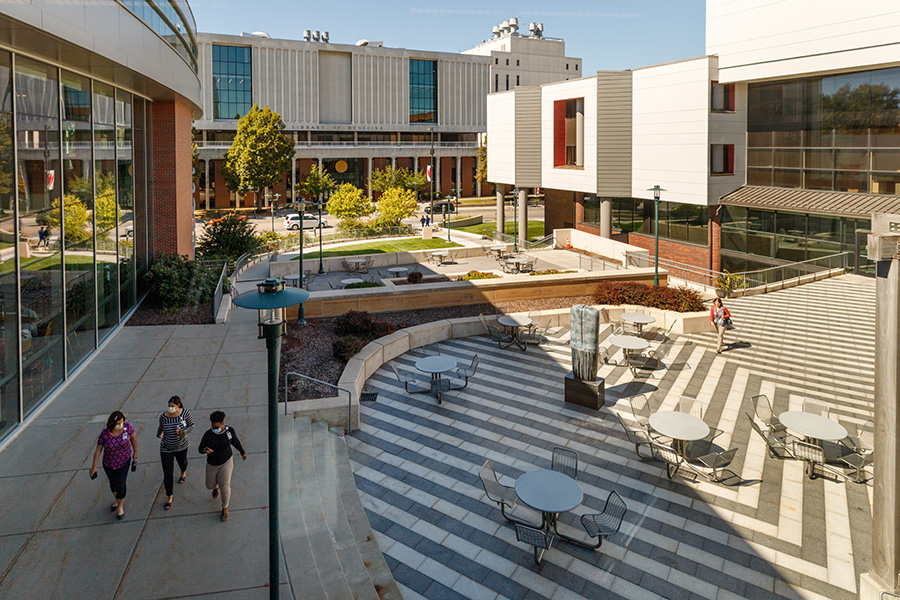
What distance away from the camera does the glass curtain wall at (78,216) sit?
44.0 ft

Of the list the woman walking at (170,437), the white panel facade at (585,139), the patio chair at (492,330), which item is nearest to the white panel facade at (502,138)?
the white panel facade at (585,139)

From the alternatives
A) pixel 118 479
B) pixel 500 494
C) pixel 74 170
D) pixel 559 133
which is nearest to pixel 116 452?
pixel 118 479

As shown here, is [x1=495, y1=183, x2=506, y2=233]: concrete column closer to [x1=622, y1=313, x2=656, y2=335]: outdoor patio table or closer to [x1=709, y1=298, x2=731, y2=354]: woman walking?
[x1=622, y1=313, x2=656, y2=335]: outdoor patio table

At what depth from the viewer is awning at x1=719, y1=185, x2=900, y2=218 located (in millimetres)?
26234

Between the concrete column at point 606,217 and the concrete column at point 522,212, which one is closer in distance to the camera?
the concrete column at point 606,217

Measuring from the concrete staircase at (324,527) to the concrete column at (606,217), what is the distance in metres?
29.5

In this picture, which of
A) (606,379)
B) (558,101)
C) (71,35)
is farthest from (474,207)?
(71,35)

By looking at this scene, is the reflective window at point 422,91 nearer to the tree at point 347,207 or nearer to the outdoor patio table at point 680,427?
the tree at point 347,207

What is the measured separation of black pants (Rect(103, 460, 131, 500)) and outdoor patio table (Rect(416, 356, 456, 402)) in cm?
749

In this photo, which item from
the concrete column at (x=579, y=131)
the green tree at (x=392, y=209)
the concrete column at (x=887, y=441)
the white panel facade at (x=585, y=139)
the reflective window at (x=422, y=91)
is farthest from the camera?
the reflective window at (x=422, y=91)

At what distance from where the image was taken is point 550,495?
923 cm

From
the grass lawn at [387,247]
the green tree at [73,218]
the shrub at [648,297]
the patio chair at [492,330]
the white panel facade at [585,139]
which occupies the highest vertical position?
the white panel facade at [585,139]

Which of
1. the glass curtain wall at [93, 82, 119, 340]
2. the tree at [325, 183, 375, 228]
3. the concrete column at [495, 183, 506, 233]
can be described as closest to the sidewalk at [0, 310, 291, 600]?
the glass curtain wall at [93, 82, 119, 340]

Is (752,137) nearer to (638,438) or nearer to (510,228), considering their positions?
(510,228)
